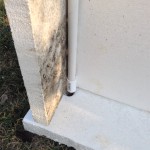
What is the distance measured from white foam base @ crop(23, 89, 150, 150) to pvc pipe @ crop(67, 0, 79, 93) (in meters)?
0.14

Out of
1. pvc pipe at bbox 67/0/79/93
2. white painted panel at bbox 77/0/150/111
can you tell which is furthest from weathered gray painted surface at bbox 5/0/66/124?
white painted panel at bbox 77/0/150/111

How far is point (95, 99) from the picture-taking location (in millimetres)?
2307

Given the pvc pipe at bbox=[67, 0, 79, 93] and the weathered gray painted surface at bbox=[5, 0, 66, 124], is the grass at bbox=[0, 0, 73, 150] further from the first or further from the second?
the pvc pipe at bbox=[67, 0, 79, 93]

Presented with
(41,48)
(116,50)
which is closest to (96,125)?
(116,50)

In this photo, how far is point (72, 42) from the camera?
1945mm

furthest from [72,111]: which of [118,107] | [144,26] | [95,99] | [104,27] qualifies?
[144,26]

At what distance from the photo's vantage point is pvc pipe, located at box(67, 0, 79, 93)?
1742mm

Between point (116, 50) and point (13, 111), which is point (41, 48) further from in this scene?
point (13, 111)

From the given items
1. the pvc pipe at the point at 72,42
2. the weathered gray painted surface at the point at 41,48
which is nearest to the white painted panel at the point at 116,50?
the pvc pipe at the point at 72,42

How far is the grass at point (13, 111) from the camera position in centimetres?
223

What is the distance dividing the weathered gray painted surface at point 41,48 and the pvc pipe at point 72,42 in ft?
0.14

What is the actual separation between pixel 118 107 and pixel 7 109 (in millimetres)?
863

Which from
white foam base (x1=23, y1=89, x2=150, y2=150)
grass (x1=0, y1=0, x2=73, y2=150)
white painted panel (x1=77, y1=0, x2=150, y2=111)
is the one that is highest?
white painted panel (x1=77, y1=0, x2=150, y2=111)

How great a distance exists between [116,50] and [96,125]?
1.89 ft
